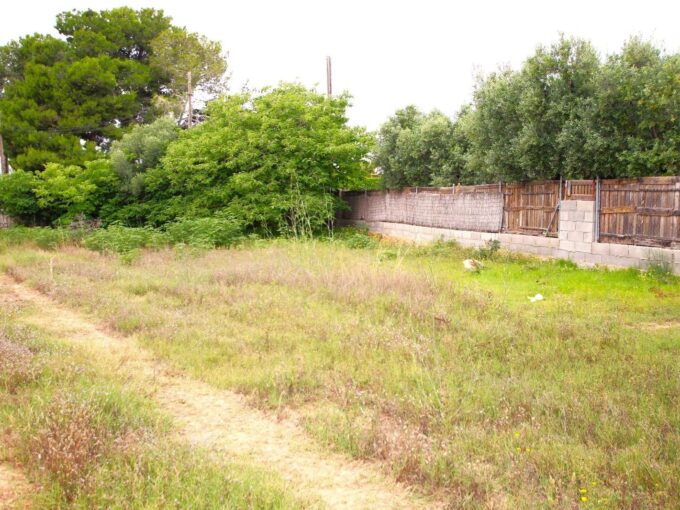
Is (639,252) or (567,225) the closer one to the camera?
(639,252)

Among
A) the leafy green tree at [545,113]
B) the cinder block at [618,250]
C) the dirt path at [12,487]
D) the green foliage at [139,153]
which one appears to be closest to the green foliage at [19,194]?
the green foliage at [139,153]

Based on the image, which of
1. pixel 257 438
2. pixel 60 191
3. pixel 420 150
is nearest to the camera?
pixel 257 438

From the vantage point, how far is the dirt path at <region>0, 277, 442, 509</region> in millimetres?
3805

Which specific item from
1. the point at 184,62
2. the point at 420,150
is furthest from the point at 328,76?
the point at 184,62

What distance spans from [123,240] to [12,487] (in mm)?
13984

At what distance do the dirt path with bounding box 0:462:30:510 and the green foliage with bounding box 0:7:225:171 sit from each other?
30.5 meters

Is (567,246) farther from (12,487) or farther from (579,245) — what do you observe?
(12,487)

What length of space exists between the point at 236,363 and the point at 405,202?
16.2 m

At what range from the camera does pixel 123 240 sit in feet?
55.2

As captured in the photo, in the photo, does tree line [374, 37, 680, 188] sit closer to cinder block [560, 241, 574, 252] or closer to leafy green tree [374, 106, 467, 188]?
cinder block [560, 241, 574, 252]

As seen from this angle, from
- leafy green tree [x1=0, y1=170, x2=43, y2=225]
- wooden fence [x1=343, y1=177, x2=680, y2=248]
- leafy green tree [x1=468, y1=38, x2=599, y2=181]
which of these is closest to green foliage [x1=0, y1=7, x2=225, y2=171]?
leafy green tree [x1=0, y1=170, x2=43, y2=225]

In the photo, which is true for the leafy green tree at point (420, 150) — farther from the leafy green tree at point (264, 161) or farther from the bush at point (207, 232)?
the bush at point (207, 232)

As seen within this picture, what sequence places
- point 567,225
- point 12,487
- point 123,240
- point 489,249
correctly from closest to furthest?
point 12,487
point 567,225
point 489,249
point 123,240

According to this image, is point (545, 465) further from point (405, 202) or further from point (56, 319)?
point (405, 202)
